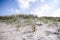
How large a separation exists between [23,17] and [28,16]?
8 centimetres

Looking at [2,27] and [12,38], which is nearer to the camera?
[12,38]

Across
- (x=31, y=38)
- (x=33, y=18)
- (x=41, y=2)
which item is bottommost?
(x=31, y=38)

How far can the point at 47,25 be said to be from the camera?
5.27 feet

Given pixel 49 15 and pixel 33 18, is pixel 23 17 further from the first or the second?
pixel 49 15

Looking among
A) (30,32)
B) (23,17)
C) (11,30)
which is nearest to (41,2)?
(23,17)

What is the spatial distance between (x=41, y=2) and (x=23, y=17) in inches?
12.8

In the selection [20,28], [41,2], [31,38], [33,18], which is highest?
[41,2]

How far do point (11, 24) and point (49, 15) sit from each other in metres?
0.54

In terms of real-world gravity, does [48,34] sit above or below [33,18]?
below

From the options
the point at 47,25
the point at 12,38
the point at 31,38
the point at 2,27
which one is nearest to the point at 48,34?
the point at 47,25

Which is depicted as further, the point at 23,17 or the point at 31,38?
the point at 23,17

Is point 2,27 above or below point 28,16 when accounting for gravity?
below

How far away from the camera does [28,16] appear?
164 cm

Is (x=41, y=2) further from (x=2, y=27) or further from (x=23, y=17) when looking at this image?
(x=2, y=27)
